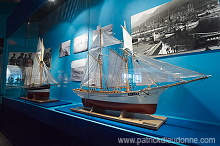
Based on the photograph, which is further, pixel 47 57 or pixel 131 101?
A: pixel 47 57

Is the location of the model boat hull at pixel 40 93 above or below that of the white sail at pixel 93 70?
below

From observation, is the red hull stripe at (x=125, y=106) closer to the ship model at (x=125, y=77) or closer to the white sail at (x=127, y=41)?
the ship model at (x=125, y=77)

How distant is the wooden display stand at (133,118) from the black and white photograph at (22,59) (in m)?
1.96

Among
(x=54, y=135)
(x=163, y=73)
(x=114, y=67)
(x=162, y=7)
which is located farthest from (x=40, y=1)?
(x=163, y=73)

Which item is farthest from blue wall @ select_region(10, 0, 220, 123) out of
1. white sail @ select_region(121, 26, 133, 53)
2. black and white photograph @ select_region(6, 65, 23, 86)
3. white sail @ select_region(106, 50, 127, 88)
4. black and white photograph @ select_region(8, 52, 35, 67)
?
black and white photograph @ select_region(6, 65, 23, 86)

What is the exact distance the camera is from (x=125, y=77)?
1257 millimetres

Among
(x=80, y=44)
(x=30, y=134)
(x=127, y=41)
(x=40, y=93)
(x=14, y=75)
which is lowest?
(x=30, y=134)

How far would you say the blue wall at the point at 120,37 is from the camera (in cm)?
100

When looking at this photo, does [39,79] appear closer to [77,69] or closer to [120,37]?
[77,69]

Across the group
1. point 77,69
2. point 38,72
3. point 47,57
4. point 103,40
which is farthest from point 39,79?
point 103,40

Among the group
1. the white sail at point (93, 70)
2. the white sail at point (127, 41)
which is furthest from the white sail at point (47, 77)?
the white sail at point (127, 41)

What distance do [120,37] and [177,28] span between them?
2.09 feet

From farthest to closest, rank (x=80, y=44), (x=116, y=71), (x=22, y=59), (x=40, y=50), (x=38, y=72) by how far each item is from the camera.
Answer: (x=22, y=59) → (x=38, y=72) → (x=40, y=50) → (x=80, y=44) → (x=116, y=71)

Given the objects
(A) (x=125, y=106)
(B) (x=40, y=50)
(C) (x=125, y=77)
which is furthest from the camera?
(B) (x=40, y=50)
